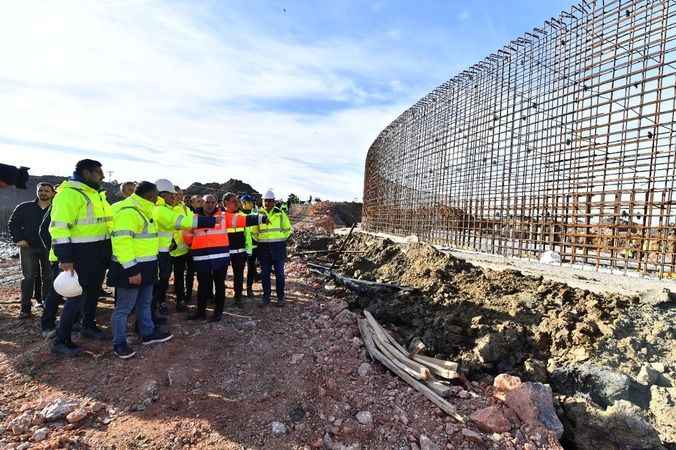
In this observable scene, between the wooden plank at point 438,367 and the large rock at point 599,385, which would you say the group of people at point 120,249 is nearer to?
the wooden plank at point 438,367

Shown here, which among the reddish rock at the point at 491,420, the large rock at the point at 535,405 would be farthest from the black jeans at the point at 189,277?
the large rock at the point at 535,405

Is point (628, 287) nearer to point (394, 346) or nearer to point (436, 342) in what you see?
point (436, 342)

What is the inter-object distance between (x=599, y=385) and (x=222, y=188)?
3025cm

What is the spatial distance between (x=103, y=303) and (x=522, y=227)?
7221mm

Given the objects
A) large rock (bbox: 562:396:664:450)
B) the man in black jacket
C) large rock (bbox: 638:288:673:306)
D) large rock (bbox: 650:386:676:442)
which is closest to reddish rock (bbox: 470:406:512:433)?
large rock (bbox: 562:396:664:450)

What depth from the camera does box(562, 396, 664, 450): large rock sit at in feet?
9.81

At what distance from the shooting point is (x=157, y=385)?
128 inches

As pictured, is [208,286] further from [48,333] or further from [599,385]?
[599,385]

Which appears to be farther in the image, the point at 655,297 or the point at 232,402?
the point at 655,297

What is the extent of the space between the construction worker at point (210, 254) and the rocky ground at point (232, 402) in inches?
22.9

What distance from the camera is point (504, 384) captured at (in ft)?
11.2

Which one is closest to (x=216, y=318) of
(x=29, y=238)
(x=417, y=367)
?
(x=417, y=367)

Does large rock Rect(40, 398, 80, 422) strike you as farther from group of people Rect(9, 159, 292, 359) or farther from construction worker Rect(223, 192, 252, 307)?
construction worker Rect(223, 192, 252, 307)

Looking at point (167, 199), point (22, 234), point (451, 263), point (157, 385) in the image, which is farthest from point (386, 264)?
point (22, 234)
